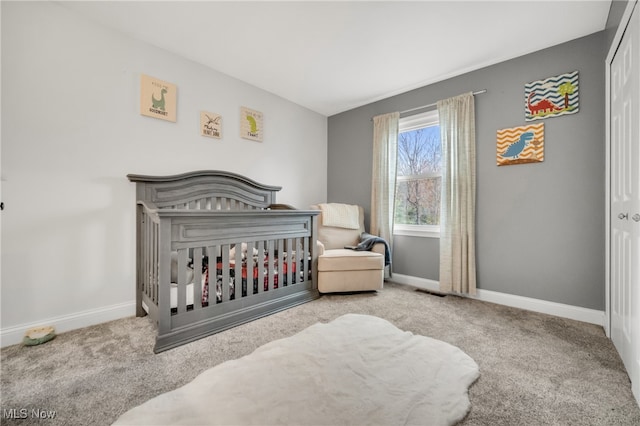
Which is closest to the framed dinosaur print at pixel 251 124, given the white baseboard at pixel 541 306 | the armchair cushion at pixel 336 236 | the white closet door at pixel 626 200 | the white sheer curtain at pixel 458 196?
the armchair cushion at pixel 336 236

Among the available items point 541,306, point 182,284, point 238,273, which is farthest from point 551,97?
point 182,284

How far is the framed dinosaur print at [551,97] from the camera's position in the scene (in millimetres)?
2334

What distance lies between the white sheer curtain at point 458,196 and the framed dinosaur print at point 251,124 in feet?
7.03

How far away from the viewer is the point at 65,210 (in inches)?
80.0

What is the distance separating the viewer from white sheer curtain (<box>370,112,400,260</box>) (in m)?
3.47

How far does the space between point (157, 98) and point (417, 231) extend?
312 centimetres

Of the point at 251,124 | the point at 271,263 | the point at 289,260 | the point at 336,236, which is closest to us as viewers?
the point at 271,263

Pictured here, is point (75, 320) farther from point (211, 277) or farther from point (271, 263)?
point (271, 263)

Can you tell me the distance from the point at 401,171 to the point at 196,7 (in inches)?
107

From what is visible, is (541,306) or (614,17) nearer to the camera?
(614,17)

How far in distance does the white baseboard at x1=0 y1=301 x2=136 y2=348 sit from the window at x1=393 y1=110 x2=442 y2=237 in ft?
9.77

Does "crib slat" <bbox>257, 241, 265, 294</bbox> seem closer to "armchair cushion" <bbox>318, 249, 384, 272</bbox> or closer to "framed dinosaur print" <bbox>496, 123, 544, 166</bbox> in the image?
"armchair cushion" <bbox>318, 249, 384, 272</bbox>

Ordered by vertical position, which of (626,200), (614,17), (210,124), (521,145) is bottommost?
(626,200)

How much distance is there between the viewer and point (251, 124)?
10.6 ft
